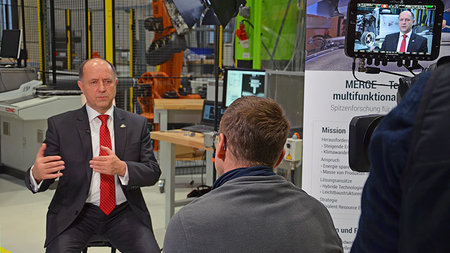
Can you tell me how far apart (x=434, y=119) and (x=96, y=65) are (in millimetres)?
2754

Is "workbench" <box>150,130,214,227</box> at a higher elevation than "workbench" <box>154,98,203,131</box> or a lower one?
lower

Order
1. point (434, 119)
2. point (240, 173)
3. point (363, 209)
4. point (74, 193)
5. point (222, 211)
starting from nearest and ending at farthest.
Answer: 1. point (434, 119)
2. point (363, 209)
3. point (222, 211)
4. point (240, 173)
5. point (74, 193)

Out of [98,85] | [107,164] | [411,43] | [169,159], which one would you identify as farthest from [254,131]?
[169,159]

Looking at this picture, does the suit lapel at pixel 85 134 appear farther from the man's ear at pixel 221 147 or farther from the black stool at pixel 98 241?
the man's ear at pixel 221 147

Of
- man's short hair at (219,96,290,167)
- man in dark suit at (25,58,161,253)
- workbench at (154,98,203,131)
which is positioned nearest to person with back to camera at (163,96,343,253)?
man's short hair at (219,96,290,167)

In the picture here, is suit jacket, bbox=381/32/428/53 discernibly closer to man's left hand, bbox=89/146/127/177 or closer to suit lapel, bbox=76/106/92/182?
man's left hand, bbox=89/146/127/177

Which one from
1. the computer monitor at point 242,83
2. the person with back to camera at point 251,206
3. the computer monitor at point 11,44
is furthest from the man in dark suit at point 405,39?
the computer monitor at point 11,44

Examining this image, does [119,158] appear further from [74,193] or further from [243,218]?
[243,218]

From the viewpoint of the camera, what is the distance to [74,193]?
118 inches

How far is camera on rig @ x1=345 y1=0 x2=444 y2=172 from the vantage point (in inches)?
86.5

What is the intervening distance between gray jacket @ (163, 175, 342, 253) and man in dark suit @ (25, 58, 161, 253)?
1.53 m

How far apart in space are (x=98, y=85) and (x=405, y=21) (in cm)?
175

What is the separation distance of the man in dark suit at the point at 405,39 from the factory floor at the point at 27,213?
9.71 ft

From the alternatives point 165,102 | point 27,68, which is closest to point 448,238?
point 165,102
